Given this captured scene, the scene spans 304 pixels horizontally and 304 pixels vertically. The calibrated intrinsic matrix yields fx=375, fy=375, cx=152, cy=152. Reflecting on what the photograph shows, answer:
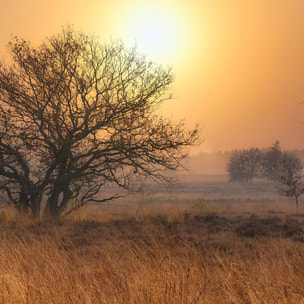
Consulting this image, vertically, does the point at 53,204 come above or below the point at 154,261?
above

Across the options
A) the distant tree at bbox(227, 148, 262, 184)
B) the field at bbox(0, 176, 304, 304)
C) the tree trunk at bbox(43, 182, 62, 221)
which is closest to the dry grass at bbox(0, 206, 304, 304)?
the field at bbox(0, 176, 304, 304)

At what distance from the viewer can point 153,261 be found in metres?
6.54

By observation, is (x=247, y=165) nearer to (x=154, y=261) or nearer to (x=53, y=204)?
(x=53, y=204)

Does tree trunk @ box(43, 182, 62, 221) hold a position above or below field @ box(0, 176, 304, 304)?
above

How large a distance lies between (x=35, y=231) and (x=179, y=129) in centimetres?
640

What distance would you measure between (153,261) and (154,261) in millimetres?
903

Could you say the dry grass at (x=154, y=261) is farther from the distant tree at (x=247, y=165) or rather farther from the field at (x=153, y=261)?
the distant tree at (x=247, y=165)

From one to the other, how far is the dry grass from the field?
17 millimetres

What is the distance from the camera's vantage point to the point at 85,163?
15109 millimetres

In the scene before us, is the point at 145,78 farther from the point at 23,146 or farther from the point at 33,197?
the point at 33,197

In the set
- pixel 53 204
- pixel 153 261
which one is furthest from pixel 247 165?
pixel 153 261

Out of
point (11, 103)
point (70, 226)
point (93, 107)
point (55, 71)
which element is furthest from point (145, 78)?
point (70, 226)

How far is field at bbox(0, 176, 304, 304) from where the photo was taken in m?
4.43

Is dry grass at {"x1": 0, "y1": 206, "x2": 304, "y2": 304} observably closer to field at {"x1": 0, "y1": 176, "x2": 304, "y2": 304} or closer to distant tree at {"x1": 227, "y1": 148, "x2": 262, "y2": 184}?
field at {"x1": 0, "y1": 176, "x2": 304, "y2": 304}
